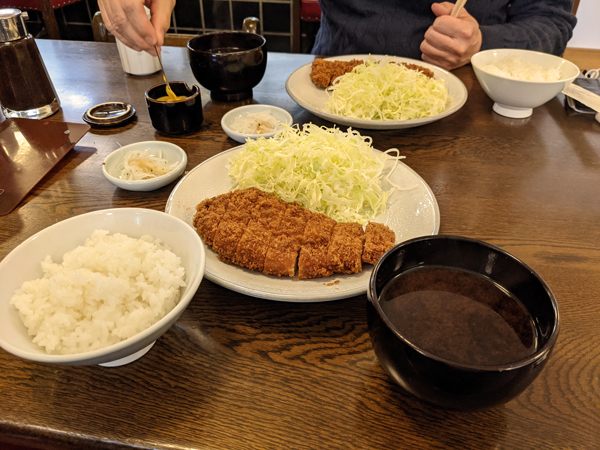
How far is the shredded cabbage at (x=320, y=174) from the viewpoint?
1.62 metres

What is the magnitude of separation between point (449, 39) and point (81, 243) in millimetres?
2687

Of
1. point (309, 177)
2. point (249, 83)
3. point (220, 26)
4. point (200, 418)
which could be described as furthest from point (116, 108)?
point (220, 26)

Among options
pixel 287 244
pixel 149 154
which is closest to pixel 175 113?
pixel 149 154

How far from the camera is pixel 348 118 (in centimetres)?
198

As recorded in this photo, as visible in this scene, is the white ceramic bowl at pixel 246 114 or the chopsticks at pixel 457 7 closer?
the white ceramic bowl at pixel 246 114

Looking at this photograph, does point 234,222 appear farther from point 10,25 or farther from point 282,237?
point 10,25

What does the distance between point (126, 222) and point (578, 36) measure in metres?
8.38

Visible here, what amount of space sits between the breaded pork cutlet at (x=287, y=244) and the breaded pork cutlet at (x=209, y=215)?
0.72 feet

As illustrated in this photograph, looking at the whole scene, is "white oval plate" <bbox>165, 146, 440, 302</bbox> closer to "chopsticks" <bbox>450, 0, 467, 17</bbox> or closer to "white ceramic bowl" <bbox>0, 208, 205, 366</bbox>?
"white ceramic bowl" <bbox>0, 208, 205, 366</bbox>

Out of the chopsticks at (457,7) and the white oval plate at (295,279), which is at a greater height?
the chopsticks at (457,7)

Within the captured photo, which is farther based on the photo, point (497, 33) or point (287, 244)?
point (497, 33)

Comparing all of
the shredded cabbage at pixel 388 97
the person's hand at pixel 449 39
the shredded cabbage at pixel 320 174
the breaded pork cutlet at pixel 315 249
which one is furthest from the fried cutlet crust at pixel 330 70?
the breaded pork cutlet at pixel 315 249

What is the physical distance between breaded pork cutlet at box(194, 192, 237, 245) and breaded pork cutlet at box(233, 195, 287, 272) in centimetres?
12

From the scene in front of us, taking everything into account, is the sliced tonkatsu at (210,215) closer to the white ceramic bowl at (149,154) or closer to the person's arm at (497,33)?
the white ceramic bowl at (149,154)
